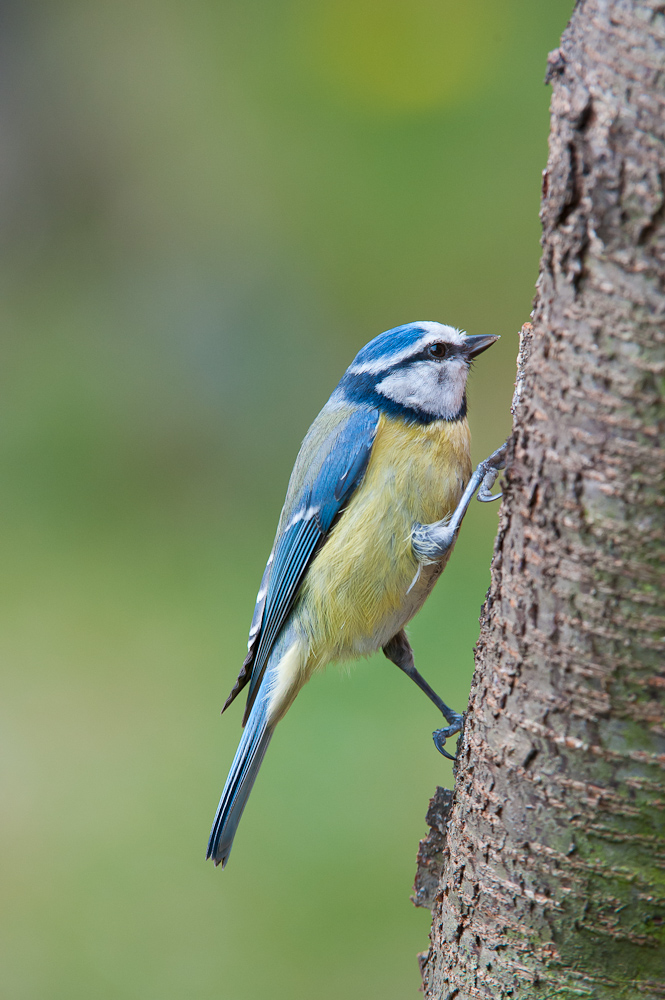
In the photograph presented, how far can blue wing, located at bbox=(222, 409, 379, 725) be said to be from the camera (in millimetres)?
2629

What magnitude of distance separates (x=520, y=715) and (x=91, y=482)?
4.56m

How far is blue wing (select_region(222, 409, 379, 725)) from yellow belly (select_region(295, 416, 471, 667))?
0.11 feet

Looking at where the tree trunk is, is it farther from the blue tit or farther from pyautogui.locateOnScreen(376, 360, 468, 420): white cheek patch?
pyautogui.locateOnScreen(376, 360, 468, 420): white cheek patch

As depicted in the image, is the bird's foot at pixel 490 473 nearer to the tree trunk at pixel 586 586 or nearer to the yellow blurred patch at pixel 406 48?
the tree trunk at pixel 586 586

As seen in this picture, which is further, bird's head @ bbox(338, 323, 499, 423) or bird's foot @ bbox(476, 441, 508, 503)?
bird's head @ bbox(338, 323, 499, 423)

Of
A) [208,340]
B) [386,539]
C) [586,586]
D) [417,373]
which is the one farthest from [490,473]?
[208,340]

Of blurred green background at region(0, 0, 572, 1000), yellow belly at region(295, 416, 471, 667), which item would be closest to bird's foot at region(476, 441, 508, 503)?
yellow belly at region(295, 416, 471, 667)

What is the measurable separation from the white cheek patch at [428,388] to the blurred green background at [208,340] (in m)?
2.01

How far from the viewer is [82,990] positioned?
3.51 m

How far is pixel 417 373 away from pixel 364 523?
492 mm

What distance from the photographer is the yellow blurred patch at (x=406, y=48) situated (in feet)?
17.6

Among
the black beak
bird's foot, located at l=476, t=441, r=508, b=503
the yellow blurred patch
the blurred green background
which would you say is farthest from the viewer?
the yellow blurred patch

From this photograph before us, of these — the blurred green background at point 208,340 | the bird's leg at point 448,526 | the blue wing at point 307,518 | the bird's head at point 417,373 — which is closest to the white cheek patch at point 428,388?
the bird's head at point 417,373

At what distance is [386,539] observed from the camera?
254 cm
